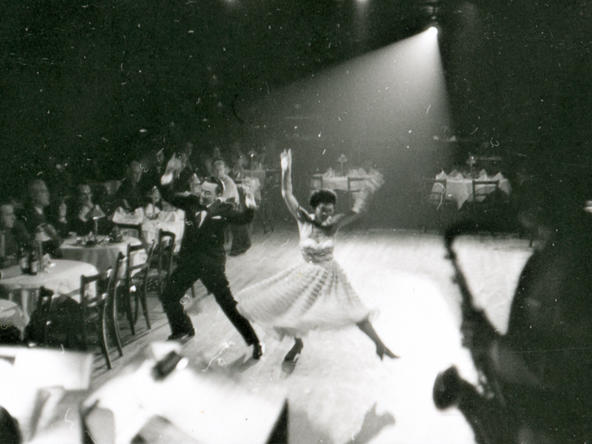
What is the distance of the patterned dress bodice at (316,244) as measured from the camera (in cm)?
362

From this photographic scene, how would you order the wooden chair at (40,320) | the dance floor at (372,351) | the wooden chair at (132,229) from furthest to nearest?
the wooden chair at (132,229), the wooden chair at (40,320), the dance floor at (372,351)

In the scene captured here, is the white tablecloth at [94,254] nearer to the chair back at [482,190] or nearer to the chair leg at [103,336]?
the chair leg at [103,336]

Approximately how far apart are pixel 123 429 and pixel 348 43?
850 centimetres

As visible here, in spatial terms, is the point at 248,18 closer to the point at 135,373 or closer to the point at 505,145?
the point at 135,373

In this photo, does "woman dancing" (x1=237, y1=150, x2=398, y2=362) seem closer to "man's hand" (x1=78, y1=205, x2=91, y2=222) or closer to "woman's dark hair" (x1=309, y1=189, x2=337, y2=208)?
"woman's dark hair" (x1=309, y1=189, x2=337, y2=208)

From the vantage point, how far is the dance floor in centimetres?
301

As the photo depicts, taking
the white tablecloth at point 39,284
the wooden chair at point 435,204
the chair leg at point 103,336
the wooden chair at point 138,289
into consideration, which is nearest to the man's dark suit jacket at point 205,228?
the wooden chair at point 138,289

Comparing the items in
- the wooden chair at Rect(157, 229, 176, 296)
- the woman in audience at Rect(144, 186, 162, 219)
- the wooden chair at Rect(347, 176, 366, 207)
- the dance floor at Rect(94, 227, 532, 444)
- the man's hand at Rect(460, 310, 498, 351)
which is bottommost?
the man's hand at Rect(460, 310, 498, 351)

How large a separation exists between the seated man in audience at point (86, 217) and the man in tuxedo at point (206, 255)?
1.18 m

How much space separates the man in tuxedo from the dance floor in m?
0.35

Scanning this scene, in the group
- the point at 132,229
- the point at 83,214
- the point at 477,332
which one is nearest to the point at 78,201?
the point at 83,214

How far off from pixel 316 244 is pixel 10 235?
2.42 m

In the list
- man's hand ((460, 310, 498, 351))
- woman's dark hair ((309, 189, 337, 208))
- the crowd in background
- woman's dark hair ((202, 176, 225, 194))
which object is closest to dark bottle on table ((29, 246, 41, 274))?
the crowd in background

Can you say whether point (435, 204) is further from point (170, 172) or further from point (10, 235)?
point (10, 235)
